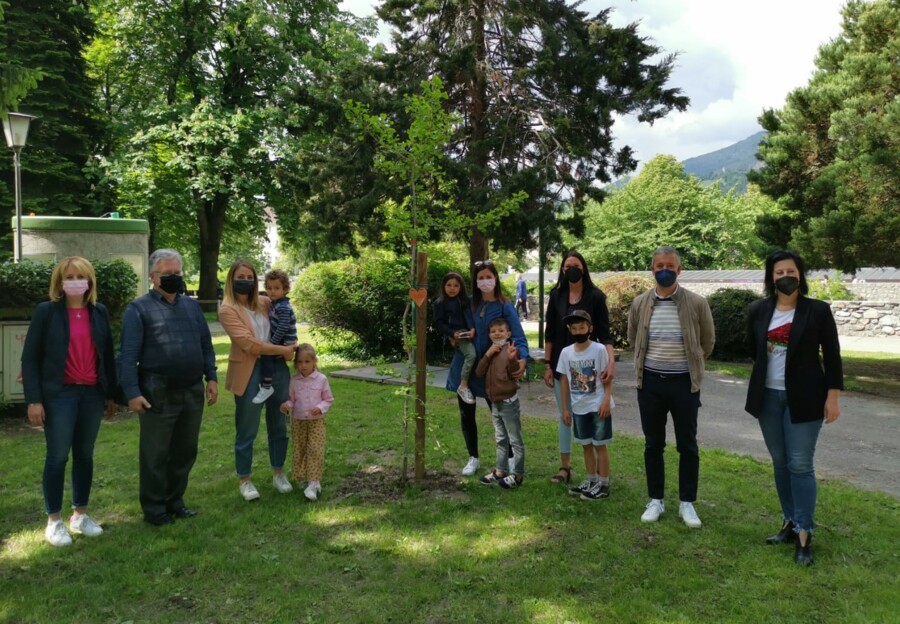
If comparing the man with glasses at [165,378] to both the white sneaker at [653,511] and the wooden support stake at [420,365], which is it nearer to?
the wooden support stake at [420,365]

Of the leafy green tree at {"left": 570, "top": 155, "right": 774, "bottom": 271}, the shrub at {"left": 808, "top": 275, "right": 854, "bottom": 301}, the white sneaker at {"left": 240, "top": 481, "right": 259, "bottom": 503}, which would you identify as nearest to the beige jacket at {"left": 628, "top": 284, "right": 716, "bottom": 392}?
the white sneaker at {"left": 240, "top": 481, "right": 259, "bottom": 503}

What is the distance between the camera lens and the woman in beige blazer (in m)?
4.77

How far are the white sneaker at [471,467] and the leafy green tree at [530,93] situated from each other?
17.3ft

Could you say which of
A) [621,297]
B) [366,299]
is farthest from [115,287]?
[621,297]

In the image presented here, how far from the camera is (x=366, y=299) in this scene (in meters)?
12.7

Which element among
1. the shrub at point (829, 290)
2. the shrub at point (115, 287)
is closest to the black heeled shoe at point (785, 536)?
the shrub at point (115, 287)

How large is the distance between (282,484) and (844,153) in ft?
33.9

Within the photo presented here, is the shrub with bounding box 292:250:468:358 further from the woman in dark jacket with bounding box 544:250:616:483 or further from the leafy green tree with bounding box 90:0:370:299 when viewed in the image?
the leafy green tree with bounding box 90:0:370:299

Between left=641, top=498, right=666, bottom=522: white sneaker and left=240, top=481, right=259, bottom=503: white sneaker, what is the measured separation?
2.94m

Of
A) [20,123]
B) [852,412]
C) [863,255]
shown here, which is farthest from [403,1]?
[852,412]

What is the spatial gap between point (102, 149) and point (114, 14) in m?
4.56

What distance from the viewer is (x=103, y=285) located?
26.3 feet

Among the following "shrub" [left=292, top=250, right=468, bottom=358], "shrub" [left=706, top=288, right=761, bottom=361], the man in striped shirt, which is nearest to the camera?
the man in striped shirt

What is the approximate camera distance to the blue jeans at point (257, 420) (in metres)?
4.90
